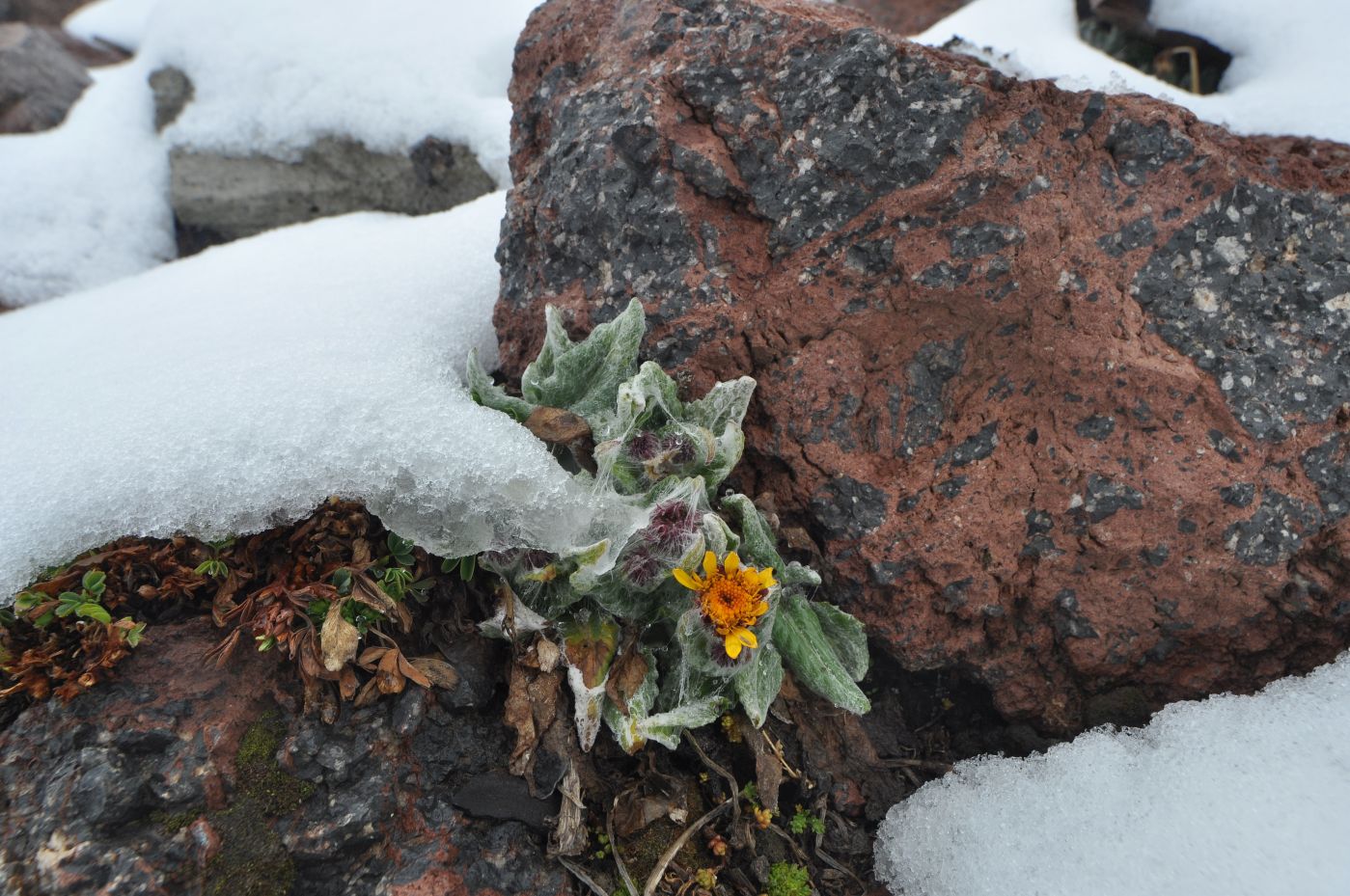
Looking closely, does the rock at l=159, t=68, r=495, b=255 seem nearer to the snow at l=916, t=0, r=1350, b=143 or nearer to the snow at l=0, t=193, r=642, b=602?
the snow at l=0, t=193, r=642, b=602

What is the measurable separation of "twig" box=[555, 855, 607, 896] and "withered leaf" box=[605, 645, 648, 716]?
41 cm

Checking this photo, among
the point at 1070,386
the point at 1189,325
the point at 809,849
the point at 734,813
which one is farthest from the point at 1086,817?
the point at 1189,325

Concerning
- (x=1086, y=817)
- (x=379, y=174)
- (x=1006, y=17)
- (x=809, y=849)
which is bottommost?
(x=809, y=849)

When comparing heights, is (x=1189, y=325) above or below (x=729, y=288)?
above

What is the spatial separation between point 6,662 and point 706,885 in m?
1.91

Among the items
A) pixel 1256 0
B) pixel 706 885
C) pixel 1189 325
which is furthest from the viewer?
pixel 1256 0

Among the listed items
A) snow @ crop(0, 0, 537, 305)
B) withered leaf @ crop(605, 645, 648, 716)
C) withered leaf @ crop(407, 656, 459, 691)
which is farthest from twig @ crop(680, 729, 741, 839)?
snow @ crop(0, 0, 537, 305)

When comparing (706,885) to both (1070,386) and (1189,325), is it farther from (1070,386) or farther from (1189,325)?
(1189,325)

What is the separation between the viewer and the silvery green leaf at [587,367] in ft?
8.52

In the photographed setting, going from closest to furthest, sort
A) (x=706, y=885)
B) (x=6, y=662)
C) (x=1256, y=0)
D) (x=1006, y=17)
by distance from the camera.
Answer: (x=6, y=662)
(x=706, y=885)
(x=1256, y=0)
(x=1006, y=17)

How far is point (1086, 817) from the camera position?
2432 mm

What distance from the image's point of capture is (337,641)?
2.30 metres

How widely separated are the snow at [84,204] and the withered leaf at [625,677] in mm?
3966

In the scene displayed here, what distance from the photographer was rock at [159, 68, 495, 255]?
4777 mm
